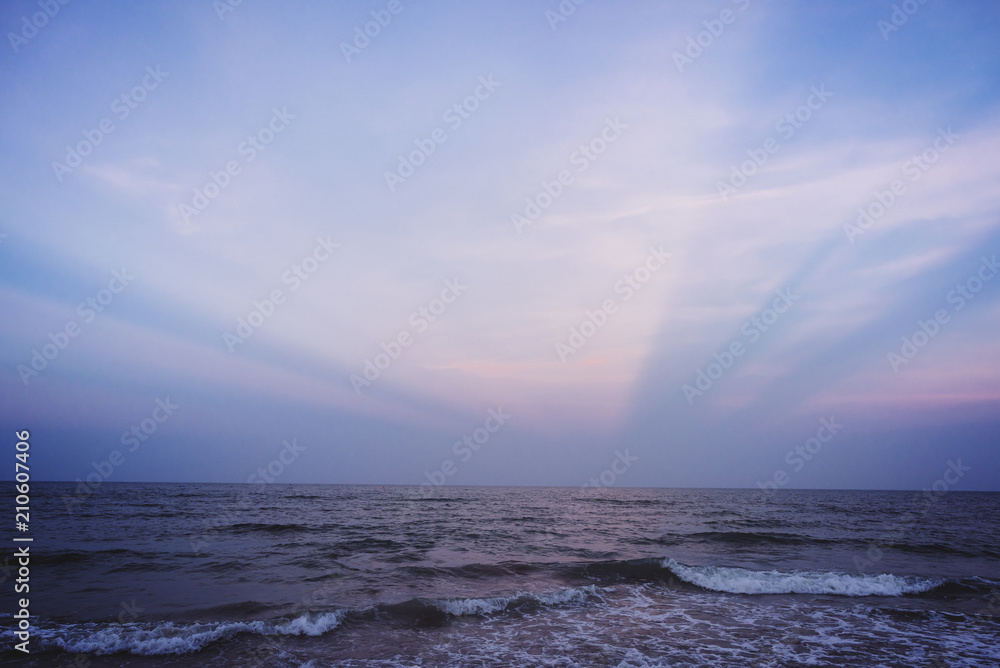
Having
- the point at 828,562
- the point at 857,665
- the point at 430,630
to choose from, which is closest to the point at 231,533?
the point at 430,630

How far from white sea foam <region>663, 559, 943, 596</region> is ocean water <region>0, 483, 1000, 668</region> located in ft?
0.27

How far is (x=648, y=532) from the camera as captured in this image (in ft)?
97.9

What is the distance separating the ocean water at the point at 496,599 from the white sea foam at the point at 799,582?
82mm

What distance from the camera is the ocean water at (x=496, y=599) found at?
34.7ft

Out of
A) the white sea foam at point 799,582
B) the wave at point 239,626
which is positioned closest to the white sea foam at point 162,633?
the wave at point 239,626

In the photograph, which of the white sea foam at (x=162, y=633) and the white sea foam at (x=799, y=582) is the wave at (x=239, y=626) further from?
the white sea foam at (x=799, y=582)

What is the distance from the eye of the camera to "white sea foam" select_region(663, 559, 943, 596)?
658 inches

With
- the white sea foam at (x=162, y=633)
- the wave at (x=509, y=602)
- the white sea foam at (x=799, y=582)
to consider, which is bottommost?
the white sea foam at (x=799, y=582)

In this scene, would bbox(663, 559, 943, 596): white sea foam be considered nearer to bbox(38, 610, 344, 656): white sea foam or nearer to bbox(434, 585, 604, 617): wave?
bbox(434, 585, 604, 617): wave

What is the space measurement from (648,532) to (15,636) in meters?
28.7

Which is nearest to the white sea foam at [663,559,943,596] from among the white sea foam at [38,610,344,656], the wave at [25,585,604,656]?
the wave at [25,585,604,656]

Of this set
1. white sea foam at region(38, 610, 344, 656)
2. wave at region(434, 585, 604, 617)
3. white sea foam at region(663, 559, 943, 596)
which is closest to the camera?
white sea foam at region(38, 610, 344, 656)

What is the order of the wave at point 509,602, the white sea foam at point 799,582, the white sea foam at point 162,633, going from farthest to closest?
the white sea foam at point 799,582 → the wave at point 509,602 → the white sea foam at point 162,633

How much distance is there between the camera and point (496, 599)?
14.3 m
